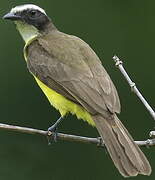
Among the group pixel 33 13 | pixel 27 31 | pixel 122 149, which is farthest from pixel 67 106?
pixel 33 13

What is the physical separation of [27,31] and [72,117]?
6.96ft

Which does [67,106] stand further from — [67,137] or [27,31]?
[27,31]

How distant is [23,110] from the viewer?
11.6 meters

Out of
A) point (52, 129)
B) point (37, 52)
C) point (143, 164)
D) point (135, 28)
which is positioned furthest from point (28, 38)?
point (135, 28)

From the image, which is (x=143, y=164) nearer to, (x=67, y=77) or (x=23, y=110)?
(x=67, y=77)

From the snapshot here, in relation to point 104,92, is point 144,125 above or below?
below

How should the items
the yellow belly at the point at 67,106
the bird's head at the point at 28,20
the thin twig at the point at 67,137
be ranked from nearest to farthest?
1. the thin twig at the point at 67,137
2. the yellow belly at the point at 67,106
3. the bird's head at the point at 28,20

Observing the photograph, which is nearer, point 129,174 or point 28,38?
point 129,174

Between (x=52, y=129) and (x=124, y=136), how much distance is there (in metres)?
0.74

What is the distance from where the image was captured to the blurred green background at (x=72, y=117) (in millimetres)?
11344

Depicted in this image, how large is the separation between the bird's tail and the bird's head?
1420mm

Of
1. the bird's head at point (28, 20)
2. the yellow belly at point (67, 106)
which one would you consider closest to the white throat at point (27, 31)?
the bird's head at point (28, 20)

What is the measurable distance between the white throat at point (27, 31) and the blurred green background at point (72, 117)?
6.02ft

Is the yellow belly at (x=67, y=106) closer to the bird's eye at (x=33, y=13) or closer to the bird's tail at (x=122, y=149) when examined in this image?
the bird's tail at (x=122, y=149)
